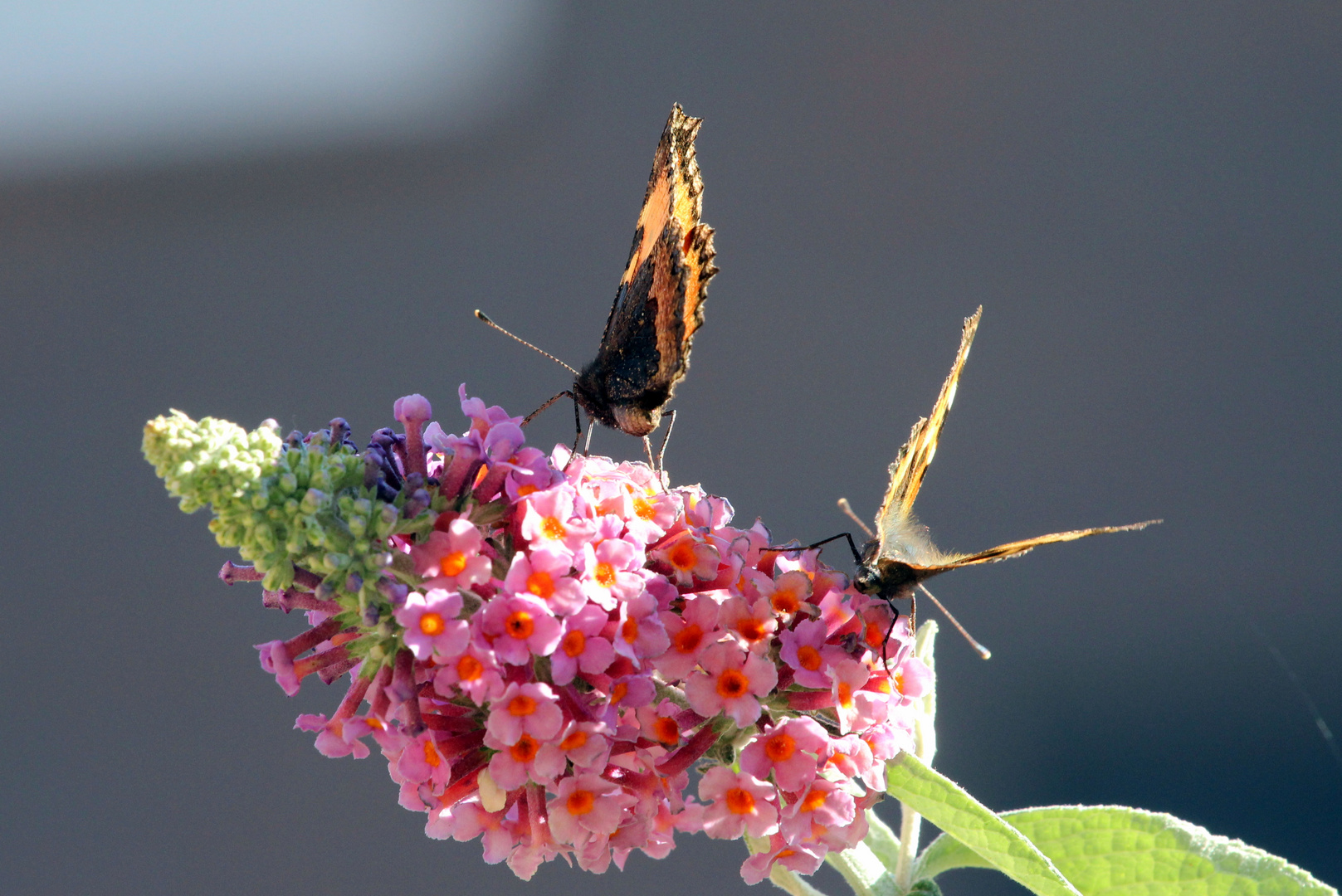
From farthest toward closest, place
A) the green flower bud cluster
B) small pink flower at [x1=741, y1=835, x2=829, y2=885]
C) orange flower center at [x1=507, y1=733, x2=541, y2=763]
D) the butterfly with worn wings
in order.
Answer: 1. the butterfly with worn wings
2. small pink flower at [x1=741, y1=835, x2=829, y2=885]
3. orange flower center at [x1=507, y1=733, x2=541, y2=763]
4. the green flower bud cluster

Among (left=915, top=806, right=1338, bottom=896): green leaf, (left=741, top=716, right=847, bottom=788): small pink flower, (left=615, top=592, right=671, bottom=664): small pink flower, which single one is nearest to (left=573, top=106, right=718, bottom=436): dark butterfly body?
(left=615, top=592, right=671, bottom=664): small pink flower

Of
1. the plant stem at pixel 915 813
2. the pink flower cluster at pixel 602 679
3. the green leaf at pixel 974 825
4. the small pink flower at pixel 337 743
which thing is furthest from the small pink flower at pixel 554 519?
the plant stem at pixel 915 813

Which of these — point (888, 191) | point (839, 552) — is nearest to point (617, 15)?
point (888, 191)

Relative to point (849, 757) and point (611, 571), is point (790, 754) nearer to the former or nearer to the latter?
point (849, 757)

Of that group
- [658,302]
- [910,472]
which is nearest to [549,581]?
[910,472]

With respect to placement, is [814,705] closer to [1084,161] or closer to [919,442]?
[919,442]

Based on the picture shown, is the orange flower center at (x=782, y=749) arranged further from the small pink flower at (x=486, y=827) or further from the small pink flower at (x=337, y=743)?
the small pink flower at (x=337, y=743)

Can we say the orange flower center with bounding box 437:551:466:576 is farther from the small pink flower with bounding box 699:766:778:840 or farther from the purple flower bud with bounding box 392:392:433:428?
the small pink flower with bounding box 699:766:778:840
